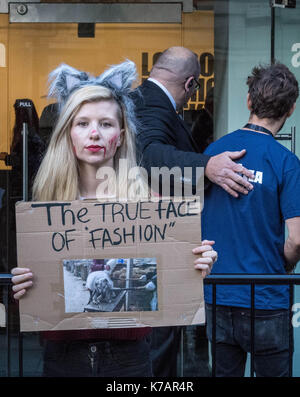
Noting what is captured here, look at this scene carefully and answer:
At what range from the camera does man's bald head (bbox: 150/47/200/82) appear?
11.5 feet

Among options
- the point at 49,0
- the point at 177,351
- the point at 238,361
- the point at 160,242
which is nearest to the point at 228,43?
the point at 49,0

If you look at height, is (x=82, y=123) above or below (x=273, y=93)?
below

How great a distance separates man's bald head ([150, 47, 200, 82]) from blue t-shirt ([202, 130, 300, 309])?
2.30 ft

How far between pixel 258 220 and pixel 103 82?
101 cm

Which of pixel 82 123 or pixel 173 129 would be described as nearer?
pixel 82 123

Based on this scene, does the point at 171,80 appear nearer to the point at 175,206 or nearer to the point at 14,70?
the point at 175,206

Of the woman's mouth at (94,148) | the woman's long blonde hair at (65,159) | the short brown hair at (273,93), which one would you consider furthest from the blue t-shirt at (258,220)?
the woman's mouth at (94,148)

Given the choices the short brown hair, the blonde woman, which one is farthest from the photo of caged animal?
the short brown hair

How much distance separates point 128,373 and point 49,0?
3.40 meters

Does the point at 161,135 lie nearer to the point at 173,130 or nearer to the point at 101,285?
the point at 173,130

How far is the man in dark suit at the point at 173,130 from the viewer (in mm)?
2943

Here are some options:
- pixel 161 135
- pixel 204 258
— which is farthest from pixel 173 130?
pixel 204 258

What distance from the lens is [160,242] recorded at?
7.46ft

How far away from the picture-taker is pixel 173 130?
10.9 feet
